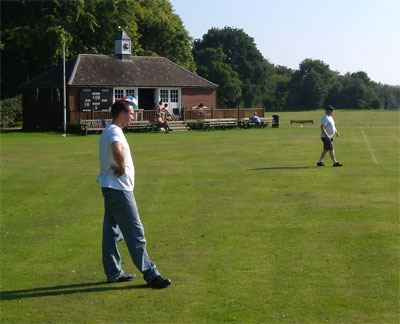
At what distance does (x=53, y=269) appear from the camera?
8719 millimetres

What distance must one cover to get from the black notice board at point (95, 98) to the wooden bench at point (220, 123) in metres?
7.11

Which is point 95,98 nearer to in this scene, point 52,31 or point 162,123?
Answer: point 162,123

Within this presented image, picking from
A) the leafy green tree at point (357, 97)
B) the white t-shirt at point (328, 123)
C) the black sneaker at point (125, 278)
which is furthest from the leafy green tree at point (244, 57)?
the black sneaker at point (125, 278)

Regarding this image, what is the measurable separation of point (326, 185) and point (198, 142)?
16.9 meters

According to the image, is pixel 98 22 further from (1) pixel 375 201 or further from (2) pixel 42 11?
(1) pixel 375 201

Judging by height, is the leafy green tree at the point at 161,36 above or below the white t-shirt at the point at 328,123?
above

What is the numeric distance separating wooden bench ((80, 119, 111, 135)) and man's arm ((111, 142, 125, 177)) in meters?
33.1

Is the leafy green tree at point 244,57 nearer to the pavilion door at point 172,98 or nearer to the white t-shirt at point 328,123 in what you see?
the pavilion door at point 172,98

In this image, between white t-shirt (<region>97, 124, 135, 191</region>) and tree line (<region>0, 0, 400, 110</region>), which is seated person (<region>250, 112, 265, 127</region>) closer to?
tree line (<region>0, 0, 400, 110</region>)

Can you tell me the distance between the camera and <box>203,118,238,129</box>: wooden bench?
155 feet

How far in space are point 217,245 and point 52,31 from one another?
130ft

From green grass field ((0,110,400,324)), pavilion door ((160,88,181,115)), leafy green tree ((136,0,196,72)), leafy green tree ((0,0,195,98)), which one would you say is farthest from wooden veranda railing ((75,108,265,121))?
green grass field ((0,110,400,324))

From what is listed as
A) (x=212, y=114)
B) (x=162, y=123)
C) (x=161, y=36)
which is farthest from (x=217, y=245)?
(x=161, y=36)

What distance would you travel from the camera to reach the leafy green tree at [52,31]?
47.5 m
